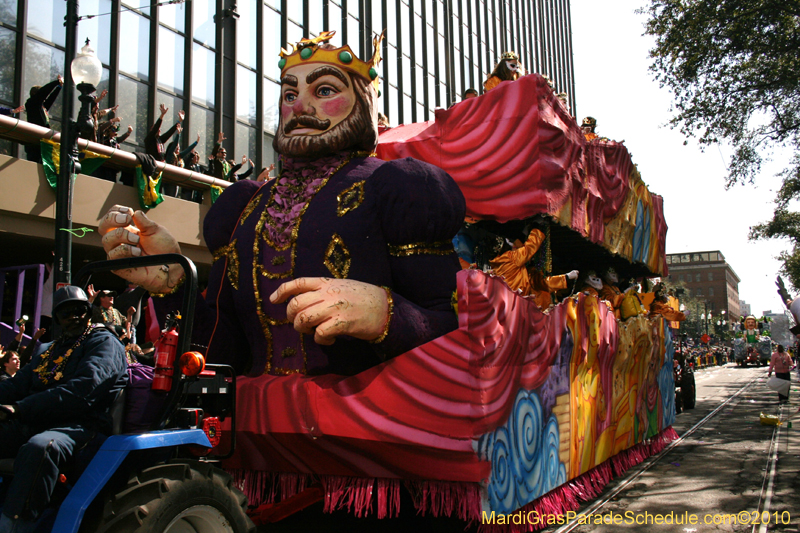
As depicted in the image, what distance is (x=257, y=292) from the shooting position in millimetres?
3752

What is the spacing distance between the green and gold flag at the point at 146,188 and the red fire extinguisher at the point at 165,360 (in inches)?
296

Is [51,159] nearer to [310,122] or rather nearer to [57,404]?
[310,122]

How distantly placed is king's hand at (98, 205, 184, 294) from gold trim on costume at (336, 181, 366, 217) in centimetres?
97

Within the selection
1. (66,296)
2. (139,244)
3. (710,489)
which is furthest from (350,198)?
(710,489)

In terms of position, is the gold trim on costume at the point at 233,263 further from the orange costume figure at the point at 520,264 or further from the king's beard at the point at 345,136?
the orange costume figure at the point at 520,264

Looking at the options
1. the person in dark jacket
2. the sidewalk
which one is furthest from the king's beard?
the person in dark jacket

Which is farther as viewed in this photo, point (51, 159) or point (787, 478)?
point (51, 159)

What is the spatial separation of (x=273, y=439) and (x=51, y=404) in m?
1.24

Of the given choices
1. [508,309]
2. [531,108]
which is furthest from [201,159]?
[508,309]

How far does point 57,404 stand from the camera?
2434 mm

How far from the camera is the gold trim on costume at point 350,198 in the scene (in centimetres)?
359

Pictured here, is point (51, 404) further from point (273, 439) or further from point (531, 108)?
point (531, 108)

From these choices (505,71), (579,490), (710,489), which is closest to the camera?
(579,490)

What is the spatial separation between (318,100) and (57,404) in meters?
2.23
